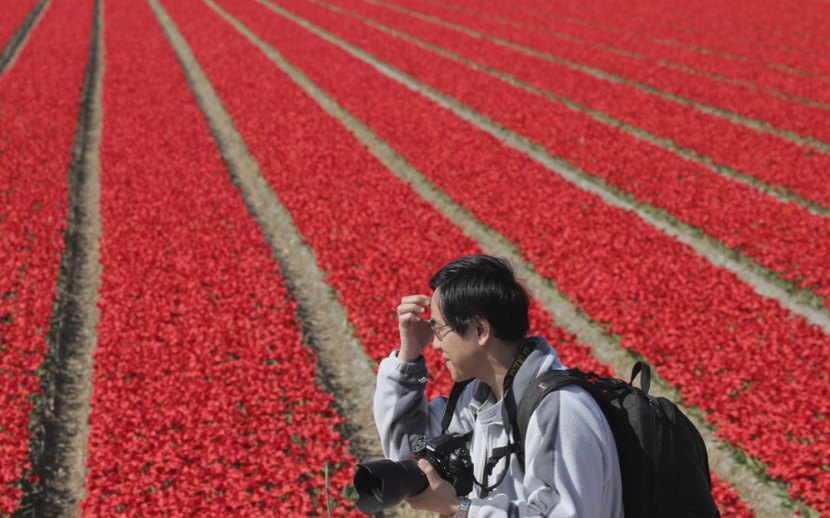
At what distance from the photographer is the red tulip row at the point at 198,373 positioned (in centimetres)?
649

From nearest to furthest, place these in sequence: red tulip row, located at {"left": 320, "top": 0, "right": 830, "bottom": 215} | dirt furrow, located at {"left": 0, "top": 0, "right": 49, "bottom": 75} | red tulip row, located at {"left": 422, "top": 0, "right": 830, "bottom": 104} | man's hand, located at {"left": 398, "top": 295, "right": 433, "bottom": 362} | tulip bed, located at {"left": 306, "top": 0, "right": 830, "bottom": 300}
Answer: man's hand, located at {"left": 398, "top": 295, "right": 433, "bottom": 362} < tulip bed, located at {"left": 306, "top": 0, "right": 830, "bottom": 300} < red tulip row, located at {"left": 320, "top": 0, "right": 830, "bottom": 215} < red tulip row, located at {"left": 422, "top": 0, "right": 830, "bottom": 104} < dirt furrow, located at {"left": 0, "top": 0, "right": 49, "bottom": 75}

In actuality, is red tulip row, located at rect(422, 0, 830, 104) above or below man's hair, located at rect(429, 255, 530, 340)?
below

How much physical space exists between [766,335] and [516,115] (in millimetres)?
12153

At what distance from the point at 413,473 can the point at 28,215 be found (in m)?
12.8

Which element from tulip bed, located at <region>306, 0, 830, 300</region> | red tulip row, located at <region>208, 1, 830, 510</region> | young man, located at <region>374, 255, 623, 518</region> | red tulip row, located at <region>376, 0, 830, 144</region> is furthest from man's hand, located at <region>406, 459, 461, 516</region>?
red tulip row, located at <region>376, 0, 830, 144</region>

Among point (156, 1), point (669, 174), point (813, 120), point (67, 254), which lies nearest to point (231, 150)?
point (67, 254)

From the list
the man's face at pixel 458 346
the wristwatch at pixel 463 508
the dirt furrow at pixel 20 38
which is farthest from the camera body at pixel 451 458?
the dirt furrow at pixel 20 38

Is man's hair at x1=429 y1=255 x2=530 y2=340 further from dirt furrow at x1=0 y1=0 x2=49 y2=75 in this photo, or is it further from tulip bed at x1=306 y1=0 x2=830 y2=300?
dirt furrow at x1=0 y1=0 x2=49 y2=75

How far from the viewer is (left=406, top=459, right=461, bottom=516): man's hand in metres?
2.82

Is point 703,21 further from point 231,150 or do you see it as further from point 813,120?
point 231,150

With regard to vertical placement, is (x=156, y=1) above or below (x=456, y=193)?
above

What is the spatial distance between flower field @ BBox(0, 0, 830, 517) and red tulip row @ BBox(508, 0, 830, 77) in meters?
0.66

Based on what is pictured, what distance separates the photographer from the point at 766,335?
365 inches

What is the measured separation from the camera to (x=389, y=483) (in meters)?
2.88
